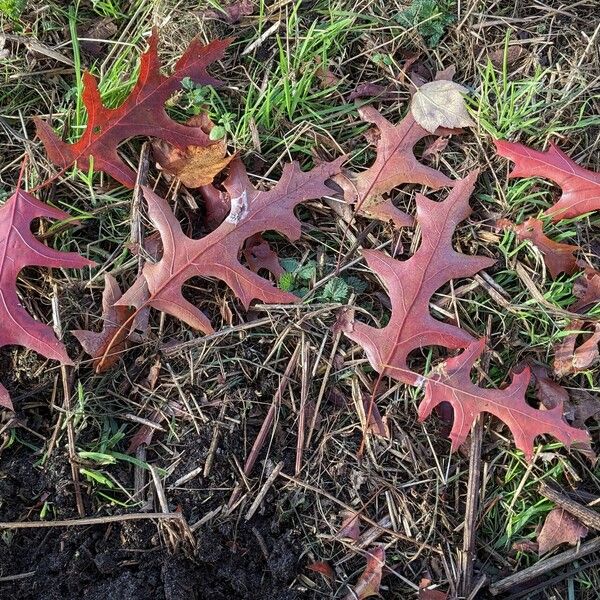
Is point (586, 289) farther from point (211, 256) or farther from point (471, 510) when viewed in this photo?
point (211, 256)

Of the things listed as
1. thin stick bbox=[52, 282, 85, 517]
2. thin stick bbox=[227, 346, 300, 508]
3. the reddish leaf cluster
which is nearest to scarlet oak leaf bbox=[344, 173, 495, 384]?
the reddish leaf cluster

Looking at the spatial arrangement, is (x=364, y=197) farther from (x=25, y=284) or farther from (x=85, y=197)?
(x=25, y=284)

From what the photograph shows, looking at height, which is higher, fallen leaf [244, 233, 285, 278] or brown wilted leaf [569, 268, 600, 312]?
fallen leaf [244, 233, 285, 278]

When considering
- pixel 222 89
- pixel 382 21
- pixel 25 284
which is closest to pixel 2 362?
pixel 25 284

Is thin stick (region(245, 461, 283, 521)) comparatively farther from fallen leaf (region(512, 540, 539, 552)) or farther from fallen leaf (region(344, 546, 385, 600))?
fallen leaf (region(512, 540, 539, 552))

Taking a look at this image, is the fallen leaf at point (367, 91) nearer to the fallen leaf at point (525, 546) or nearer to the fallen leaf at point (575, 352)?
the fallen leaf at point (575, 352)

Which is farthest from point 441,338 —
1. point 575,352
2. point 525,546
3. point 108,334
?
point 108,334
